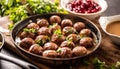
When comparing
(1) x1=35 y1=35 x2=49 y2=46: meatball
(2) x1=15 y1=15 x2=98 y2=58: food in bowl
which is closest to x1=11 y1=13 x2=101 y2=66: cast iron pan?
(2) x1=15 y1=15 x2=98 y2=58: food in bowl

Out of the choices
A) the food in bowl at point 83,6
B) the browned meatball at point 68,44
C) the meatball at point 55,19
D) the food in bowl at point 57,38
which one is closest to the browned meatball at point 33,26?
the food in bowl at point 57,38

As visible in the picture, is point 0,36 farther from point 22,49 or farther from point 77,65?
point 77,65

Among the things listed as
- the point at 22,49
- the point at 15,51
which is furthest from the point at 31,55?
the point at 15,51

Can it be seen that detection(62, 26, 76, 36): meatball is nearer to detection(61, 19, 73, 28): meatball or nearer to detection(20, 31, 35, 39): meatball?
detection(61, 19, 73, 28): meatball

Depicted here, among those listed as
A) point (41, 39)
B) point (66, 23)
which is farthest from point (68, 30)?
point (41, 39)

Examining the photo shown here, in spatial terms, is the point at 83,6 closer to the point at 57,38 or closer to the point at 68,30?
the point at 68,30

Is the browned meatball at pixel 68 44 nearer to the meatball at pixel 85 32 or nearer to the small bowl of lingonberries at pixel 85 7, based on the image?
the meatball at pixel 85 32
